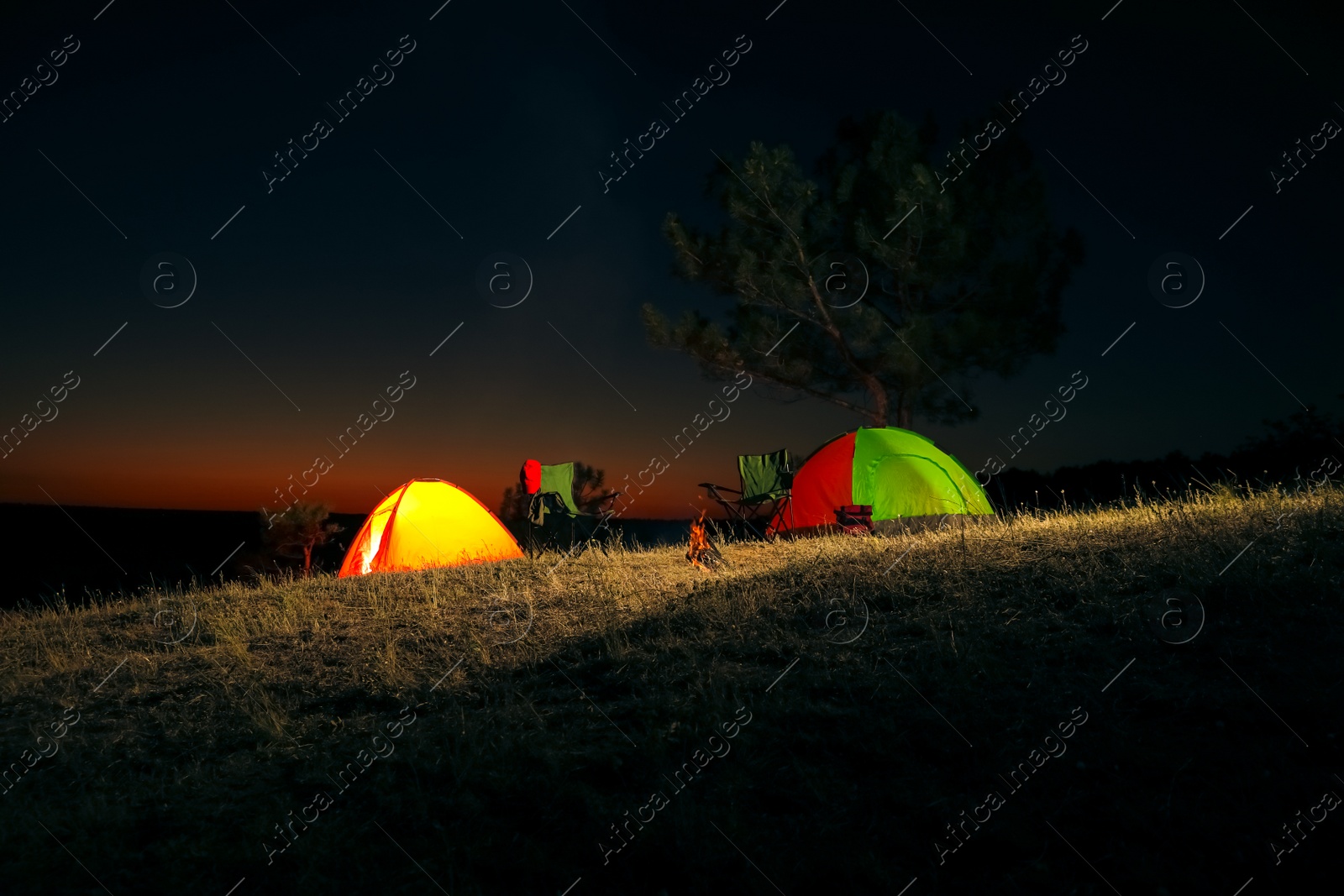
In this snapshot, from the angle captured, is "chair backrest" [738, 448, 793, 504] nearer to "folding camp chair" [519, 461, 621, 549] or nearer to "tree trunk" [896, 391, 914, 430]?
"folding camp chair" [519, 461, 621, 549]

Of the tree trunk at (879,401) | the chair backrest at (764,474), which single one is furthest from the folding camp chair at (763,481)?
the tree trunk at (879,401)

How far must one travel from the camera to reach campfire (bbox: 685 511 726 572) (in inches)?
305

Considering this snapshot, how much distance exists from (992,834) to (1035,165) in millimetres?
15342

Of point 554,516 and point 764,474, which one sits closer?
point 554,516

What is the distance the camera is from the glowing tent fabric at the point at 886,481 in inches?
413

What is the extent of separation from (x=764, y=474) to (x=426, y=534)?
4654 millimetres

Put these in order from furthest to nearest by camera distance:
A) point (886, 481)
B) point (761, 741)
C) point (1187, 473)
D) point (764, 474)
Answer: point (1187, 473) → point (764, 474) → point (886, 481) → point (761, 741)

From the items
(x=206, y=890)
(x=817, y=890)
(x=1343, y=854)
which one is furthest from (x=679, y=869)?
(x=1343, y=854)

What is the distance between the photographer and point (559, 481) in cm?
1099

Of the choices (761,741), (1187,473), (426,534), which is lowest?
(1187,473)

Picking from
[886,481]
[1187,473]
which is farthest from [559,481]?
[1187,473]

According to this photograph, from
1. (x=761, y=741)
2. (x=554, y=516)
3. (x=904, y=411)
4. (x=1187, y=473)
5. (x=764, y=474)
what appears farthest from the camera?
(x=1187, y=473)

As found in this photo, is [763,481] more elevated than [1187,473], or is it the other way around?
[763,481]

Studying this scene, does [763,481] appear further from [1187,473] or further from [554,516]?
[1187,473]
